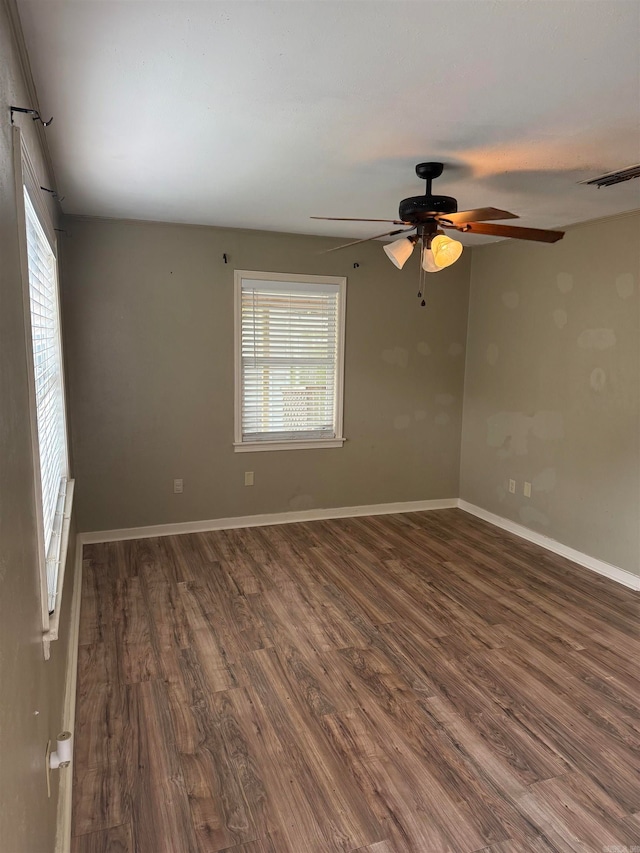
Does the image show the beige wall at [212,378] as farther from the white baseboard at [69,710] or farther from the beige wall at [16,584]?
the beige wall at [16,584]

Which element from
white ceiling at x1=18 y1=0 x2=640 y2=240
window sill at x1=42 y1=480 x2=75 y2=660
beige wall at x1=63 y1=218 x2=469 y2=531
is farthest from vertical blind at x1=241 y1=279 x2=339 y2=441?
window sill at x1=42 y1=480 x2=75 y2=660

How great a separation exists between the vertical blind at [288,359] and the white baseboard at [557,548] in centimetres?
159

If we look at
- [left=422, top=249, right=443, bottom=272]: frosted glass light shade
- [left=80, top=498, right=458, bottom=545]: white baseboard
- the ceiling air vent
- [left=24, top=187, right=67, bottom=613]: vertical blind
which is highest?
the ceiling air vent

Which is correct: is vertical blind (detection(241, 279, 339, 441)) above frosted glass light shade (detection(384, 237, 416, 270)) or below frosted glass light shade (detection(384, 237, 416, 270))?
below

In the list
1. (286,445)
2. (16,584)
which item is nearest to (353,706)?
(16,584)

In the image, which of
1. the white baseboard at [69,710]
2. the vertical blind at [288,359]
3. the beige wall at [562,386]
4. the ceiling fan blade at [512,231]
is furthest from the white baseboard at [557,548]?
the white baseboard at [69,710]

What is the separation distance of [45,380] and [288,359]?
259 cm

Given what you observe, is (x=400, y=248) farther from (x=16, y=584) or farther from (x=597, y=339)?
(x=16, y=584)

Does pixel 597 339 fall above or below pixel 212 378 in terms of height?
above

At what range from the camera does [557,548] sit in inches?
166

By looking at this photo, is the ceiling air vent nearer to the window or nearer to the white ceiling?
the white ceiling

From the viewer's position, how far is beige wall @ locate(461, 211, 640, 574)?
3.65 metres

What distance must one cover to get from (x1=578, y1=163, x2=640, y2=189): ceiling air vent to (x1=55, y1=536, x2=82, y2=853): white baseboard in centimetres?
350

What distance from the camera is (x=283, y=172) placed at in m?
2.84
